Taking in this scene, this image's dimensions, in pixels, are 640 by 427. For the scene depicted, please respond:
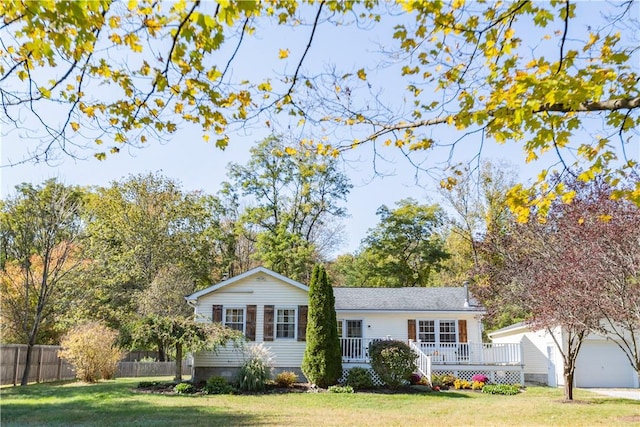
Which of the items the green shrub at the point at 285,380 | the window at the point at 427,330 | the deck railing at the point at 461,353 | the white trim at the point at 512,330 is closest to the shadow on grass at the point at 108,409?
the green shrub at the point at 285,380

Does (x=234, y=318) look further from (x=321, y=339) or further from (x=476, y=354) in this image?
(x=476, y=354)

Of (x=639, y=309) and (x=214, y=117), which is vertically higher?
(x=214, y=117)

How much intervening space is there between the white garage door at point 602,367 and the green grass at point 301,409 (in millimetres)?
5325

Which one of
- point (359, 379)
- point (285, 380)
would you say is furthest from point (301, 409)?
point (359, 379)

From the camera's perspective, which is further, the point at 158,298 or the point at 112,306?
the point at 112,306

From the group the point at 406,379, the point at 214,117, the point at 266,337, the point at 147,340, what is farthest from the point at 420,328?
the point at 214,117

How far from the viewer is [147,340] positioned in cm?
1600

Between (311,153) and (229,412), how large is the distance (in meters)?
7.54

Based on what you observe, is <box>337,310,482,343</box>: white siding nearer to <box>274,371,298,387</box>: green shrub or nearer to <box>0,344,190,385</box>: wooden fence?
<box>274,371,298,387</box>: green shrub

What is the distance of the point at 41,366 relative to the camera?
19.0 metres

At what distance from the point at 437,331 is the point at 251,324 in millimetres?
7625

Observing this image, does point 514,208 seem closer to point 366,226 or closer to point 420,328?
point 420,328

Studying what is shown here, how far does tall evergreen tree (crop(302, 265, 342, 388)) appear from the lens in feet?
54.9

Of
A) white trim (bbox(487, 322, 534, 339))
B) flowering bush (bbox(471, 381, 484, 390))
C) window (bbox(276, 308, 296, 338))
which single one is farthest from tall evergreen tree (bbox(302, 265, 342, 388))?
white trim (bbox(487, 322, 534, 339))
